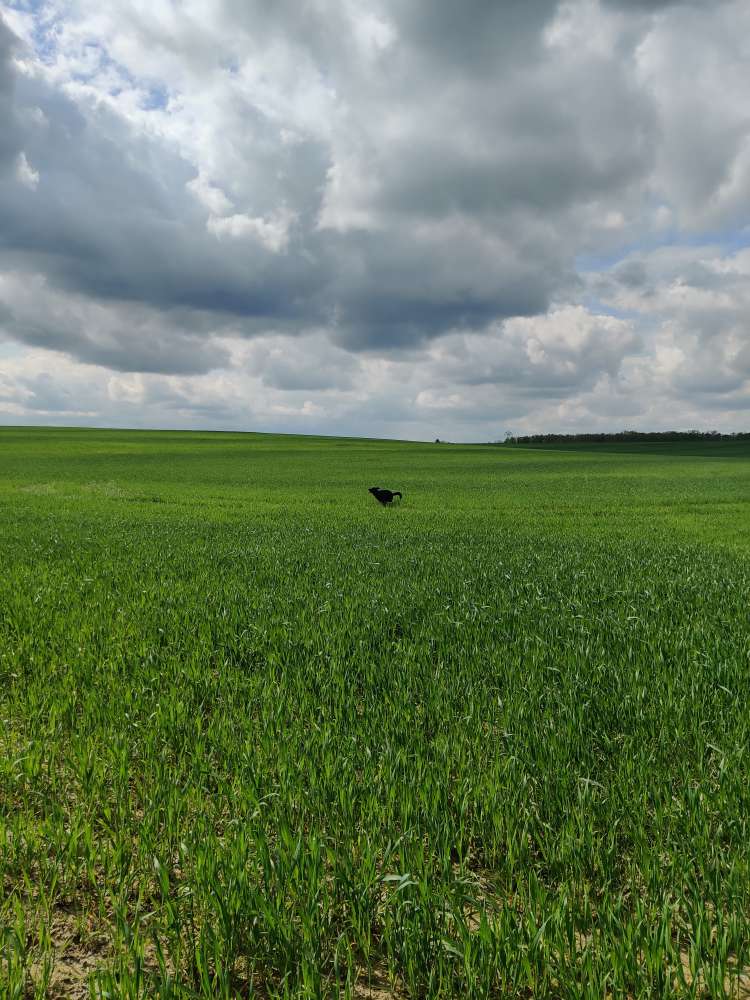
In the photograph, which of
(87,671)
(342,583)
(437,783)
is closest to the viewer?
(437,783)

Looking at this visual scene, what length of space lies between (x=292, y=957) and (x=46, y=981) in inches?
43.9

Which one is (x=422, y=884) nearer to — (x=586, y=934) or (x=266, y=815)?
(x=586, y=934)

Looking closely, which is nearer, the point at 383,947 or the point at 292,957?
the point at 292,957

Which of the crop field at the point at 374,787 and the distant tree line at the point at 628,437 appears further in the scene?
the distant tree line at the point at 628,437

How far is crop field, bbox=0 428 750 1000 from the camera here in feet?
9.27

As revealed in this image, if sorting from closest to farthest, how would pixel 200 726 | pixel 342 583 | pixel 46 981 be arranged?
pixel 46 981 → pixel 200 726 → pixel 342 583

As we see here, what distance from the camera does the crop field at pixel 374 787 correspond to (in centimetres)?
283

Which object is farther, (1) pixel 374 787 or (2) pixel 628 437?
(2) pixel 628 437

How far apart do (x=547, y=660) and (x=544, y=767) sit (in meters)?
2.59

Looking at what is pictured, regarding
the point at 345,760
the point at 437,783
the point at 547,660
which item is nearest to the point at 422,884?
the point at 437,783

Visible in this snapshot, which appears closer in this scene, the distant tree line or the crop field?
the crop field

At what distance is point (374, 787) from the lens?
160 inches

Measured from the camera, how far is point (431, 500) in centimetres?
3353

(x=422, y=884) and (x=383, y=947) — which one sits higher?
(x=422, y=884)
